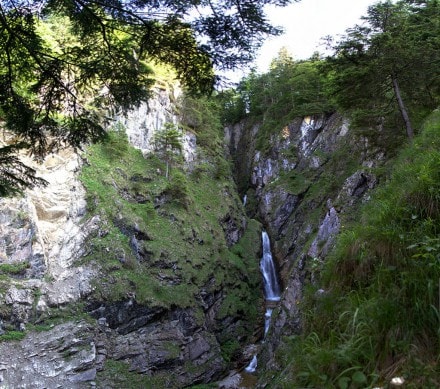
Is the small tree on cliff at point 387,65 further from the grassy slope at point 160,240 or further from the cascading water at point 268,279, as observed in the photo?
the cascading water at point 268,279

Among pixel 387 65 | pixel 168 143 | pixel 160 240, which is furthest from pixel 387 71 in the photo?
pixel 168 143

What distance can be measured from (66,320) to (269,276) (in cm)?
1355

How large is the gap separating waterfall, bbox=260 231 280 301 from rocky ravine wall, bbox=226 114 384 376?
0.51 m

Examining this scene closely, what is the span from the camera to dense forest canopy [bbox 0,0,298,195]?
4.56 meters

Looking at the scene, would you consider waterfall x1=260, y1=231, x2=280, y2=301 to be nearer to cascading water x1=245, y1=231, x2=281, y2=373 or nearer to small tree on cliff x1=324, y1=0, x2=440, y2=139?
cascading water x1=245, y1=231, x2=281, y2=373

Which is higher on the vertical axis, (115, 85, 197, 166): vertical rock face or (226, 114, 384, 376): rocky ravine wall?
(115, 85, 197, 166): vertical rock face

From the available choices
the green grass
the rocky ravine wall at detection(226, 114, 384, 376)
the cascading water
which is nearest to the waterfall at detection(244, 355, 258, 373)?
the cascading water

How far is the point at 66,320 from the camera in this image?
11422 millimetres

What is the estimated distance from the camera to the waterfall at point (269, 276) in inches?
814

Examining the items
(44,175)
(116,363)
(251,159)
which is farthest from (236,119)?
(116,363)

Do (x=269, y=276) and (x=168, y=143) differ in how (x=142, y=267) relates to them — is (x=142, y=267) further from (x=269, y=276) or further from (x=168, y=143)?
(x=269, y=276)

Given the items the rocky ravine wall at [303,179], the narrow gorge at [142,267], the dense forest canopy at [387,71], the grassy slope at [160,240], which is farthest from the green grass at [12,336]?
the dense forest canopy at [387,71]

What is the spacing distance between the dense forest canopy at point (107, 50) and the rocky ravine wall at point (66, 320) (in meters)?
7.50

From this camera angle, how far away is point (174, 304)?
548 inches
